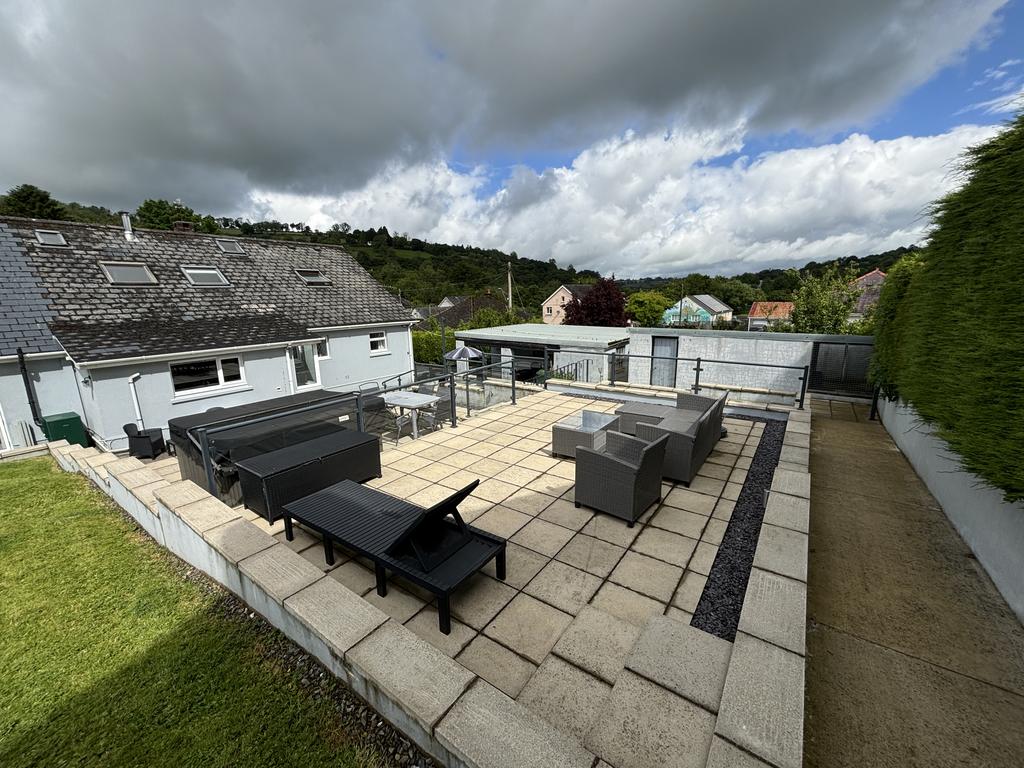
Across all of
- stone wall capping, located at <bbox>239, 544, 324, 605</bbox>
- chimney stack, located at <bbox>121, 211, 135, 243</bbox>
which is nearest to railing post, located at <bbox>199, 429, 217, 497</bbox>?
stone wall capping, located at <bbox>239, 544, 324, 605</bbox>

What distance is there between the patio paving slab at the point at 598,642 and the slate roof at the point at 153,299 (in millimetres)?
10791

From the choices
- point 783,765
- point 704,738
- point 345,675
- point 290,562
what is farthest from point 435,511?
point 783,765

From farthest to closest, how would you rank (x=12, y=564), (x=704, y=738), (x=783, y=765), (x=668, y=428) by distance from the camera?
(x=668, y=428)
(x=12, y=564)
(x=704, y=738)
(x=783, y=765)

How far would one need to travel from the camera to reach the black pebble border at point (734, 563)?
10.0 ft

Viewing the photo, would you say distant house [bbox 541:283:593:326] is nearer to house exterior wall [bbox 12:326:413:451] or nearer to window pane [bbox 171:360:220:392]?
house exterior wall [bbox 12:326:413:451]

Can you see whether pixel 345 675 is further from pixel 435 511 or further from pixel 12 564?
pixel 12 564

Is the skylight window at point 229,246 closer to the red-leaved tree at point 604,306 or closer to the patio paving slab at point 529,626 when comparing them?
the patio paving slab at point 529,626

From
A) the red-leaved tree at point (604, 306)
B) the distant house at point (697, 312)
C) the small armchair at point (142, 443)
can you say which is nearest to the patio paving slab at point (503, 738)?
the small armchair at point (142, 443)

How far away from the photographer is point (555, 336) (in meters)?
19.5

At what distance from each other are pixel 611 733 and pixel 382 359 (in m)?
15.1

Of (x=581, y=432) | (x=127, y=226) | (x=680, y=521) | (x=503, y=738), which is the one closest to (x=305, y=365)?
(x=127, y=226)

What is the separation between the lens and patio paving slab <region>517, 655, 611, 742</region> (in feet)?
7.47

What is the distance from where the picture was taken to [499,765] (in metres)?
1.82

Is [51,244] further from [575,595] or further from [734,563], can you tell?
[734,563]
